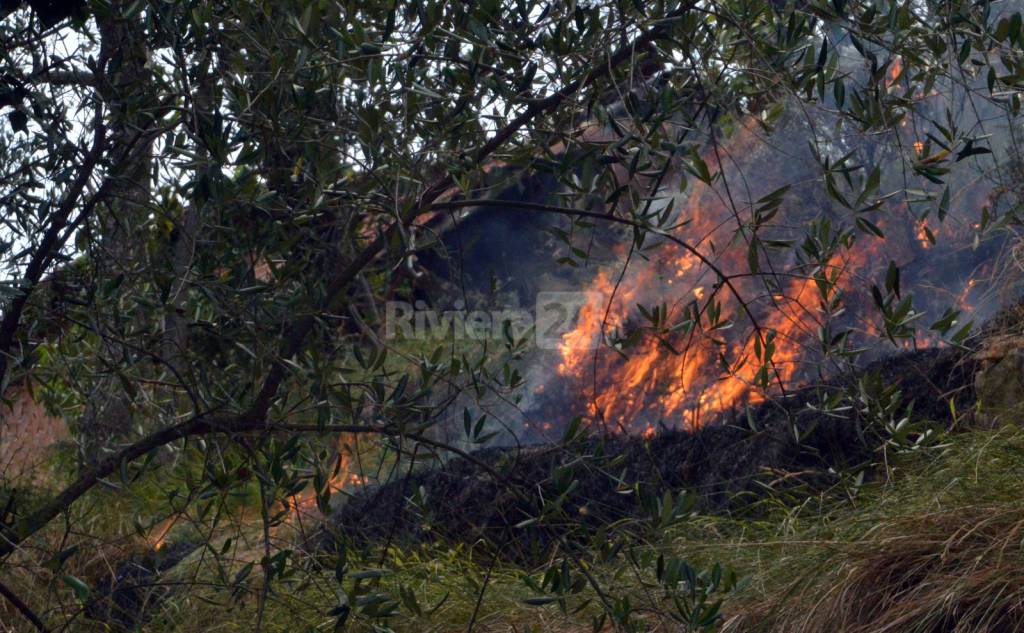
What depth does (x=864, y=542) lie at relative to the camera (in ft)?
10.7

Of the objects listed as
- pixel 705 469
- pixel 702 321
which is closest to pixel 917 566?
pixel 705 469

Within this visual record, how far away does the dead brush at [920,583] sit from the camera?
291 centimetres

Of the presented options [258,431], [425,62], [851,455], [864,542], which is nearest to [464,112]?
[425,62]

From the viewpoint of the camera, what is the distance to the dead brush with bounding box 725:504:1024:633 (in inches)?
115

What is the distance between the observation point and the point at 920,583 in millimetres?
3061

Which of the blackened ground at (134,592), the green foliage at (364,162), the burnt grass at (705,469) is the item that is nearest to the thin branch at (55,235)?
the green foliage at (364,162)

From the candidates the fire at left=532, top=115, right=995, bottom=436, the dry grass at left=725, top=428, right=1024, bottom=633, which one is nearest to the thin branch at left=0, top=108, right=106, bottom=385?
the dry grass at left=725, top=428, right=1024, bottom=633

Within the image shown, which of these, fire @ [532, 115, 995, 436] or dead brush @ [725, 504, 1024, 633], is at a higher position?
fire @ [532, 115, 995, 436]

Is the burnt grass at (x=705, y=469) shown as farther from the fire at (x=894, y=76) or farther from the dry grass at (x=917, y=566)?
the fire at (x=894, y=76)

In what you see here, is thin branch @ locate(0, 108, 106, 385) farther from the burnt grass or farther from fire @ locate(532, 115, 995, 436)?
fire @ locate(532, 115, 995, 436)

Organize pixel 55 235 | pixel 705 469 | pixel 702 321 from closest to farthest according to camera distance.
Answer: pixel 55 235 → pixel 705 469 → pixel 702 321

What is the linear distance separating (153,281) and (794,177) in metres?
5.00

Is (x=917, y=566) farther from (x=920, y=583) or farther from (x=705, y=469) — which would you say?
(x=705, y=469)

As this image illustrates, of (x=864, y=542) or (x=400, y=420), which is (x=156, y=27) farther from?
(x=864, y=542)
